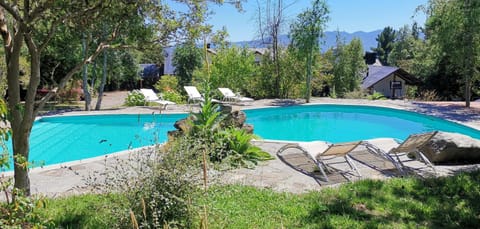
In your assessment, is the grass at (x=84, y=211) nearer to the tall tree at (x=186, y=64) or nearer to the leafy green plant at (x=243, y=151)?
the leafy green plant at (x=243, y=151)

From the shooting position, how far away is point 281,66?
20.1 meters

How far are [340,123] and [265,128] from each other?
3221 mm

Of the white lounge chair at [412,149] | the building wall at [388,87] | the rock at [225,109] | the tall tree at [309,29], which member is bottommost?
the white lounge chair at [412,149]

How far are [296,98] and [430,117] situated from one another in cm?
773

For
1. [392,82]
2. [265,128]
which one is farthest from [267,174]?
[392,82]

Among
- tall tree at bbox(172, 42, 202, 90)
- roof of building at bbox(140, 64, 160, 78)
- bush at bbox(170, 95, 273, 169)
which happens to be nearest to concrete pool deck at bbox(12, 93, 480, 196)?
bush at bbox(170, 95, 273, 169)

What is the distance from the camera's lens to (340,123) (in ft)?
48.5

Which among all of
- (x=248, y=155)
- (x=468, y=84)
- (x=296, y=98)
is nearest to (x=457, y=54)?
(x=468, y=84)

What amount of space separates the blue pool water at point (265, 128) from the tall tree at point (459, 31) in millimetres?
2714

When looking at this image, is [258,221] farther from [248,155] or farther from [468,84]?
[468,84]

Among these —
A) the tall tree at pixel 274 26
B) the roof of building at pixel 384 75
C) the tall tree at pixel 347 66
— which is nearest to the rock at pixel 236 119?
the tall tree at pixel 274 26

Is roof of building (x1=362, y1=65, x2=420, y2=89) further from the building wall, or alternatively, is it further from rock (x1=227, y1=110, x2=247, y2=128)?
rock (x1=227, y1=110, x2=247, y2=128)

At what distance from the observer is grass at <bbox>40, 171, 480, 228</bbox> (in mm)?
3719

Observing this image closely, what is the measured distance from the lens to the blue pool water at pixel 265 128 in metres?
10.3
